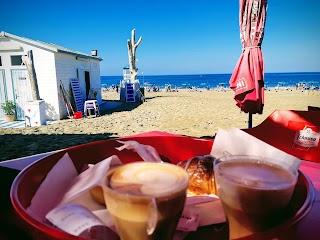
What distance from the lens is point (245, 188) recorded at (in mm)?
606

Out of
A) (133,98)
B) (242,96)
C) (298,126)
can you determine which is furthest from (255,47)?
(133,98)

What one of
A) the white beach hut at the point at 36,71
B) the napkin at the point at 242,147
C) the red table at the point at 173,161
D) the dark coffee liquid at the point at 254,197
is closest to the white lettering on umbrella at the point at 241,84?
the red table at the point at 173,161

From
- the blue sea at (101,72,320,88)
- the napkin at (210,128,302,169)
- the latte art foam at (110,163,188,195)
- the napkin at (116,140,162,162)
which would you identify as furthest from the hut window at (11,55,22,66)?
the blue sea at (101,72,320,88)

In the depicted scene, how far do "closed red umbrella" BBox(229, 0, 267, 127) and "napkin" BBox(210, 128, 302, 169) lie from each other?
251cm

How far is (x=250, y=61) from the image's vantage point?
3.48 meters

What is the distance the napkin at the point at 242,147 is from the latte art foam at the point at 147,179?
0.49 metres

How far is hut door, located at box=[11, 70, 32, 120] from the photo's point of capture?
11430 millimetres

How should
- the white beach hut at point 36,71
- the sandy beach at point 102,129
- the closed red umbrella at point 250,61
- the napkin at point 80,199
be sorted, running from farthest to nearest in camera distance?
the white beach hut at point 36,71
the sandy beach at point 102,129
the closed red umbrella at point 250,61
the napkin at point 80,199

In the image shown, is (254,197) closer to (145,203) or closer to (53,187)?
(145,203)

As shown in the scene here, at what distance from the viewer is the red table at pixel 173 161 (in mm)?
780

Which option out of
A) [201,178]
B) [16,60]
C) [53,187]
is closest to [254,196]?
[201,178]

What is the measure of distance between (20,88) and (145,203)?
13054mm

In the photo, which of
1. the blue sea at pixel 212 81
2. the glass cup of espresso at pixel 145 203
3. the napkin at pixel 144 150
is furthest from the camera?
the blue sea at pixel 212 81

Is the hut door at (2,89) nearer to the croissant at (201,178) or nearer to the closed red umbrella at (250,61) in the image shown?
the closed red umbrella at (250,61)
